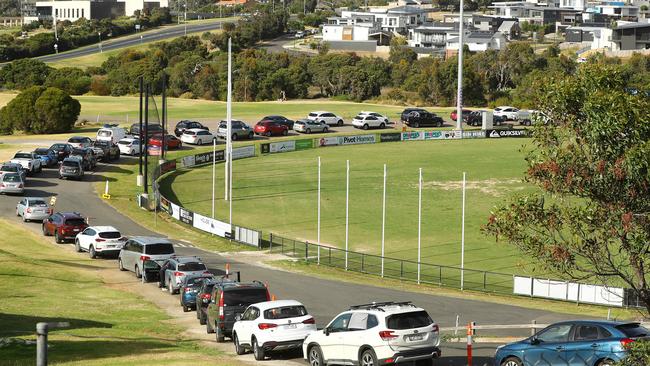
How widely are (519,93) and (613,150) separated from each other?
Answer: 12282 cm

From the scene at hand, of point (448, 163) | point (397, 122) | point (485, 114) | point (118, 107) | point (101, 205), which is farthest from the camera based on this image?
point (118, 107)

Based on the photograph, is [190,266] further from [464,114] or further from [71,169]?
[464,114]

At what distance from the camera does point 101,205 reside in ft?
222

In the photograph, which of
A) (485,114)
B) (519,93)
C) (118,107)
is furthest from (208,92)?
(485,114)

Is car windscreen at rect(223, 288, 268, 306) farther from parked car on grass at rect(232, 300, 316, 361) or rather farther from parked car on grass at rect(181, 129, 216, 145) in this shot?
parked car on grass at rect(181, 129, 216, 145)

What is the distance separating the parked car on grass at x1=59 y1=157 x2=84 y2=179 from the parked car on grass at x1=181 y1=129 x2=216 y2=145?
853 inches

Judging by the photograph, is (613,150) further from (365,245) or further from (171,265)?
(365,245)

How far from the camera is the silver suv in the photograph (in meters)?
45.5

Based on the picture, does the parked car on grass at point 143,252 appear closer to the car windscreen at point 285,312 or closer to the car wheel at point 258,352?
the car wheel at point 258,352

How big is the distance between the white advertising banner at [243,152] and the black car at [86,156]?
1339 centimetres

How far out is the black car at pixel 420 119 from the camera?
110m

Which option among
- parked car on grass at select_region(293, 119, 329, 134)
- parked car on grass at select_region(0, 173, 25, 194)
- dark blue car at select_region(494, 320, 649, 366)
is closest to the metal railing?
dark blue car at select_region(494, 320, 649, 366)

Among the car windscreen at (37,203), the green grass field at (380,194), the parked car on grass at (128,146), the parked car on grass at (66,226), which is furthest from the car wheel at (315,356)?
the parked car on grass at (128,146)

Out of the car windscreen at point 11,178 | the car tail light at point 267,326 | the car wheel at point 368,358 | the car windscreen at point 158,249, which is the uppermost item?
the car wheel at point 368,358
